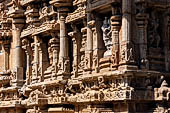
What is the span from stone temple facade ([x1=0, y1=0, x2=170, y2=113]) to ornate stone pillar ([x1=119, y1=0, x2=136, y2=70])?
34 mm

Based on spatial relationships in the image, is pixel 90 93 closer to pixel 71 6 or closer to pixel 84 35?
pixel 84 35

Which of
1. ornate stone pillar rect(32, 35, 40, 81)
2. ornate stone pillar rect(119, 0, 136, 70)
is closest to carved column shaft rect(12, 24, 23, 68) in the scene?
ornate stone pillar rect(32, 35, 40, 81)

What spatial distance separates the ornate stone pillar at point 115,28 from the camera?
18609 millimetres

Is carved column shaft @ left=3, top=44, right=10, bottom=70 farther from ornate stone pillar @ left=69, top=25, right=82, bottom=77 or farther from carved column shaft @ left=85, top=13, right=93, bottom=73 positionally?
carved column shaft @ left=85, top=13, right=93, bottom=73

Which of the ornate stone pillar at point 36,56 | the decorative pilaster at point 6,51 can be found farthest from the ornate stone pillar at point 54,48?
the decorative pilaster at point 6,51

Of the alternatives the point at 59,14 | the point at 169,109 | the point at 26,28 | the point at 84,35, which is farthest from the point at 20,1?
the point at 169,109

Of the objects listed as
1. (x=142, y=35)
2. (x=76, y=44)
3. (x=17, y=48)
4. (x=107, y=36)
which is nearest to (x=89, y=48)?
(x=107, y=36)

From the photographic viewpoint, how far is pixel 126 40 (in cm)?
1812

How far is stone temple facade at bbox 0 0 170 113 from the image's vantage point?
59.5 ft

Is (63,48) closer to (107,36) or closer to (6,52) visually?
(107,36)

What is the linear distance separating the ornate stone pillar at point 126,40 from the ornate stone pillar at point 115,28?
13.0 inches

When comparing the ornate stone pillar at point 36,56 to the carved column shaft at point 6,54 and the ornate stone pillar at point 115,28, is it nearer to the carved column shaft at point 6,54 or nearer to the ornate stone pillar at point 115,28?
the carved column shaft at point 6,54

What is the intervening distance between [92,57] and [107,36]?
1.11m

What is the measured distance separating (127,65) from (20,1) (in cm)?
1052
